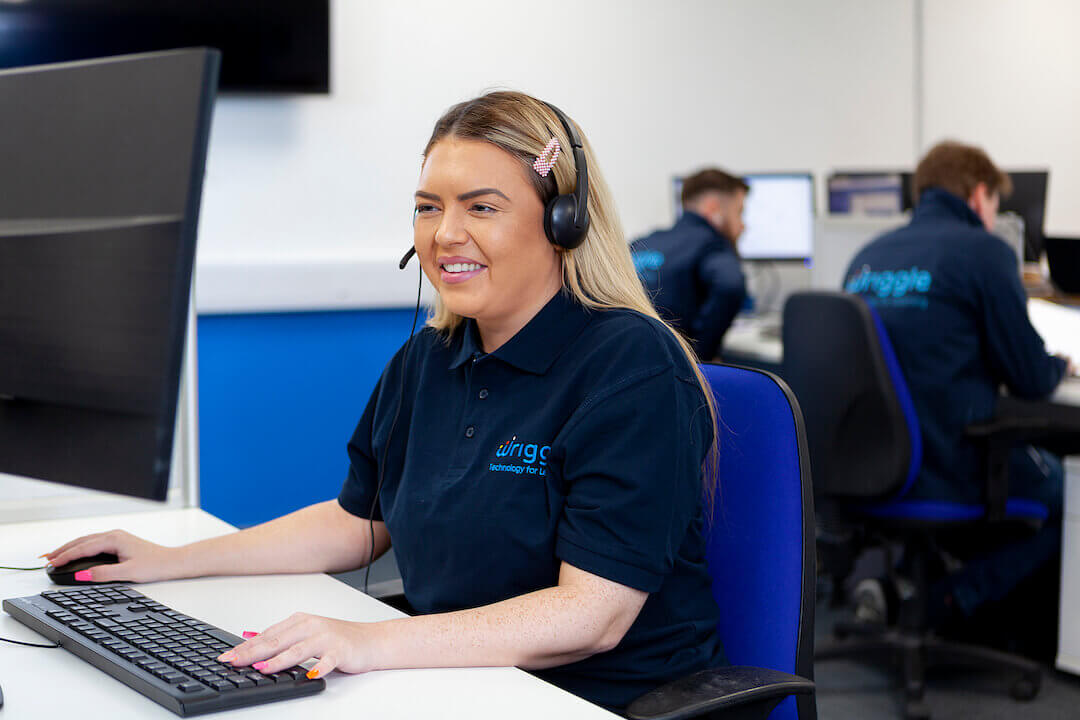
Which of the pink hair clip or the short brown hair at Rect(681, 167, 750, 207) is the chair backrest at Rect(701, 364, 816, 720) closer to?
the pink hair clip

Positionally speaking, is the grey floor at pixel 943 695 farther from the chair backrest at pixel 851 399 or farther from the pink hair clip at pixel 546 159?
the pink hair clip at pixel 546 159

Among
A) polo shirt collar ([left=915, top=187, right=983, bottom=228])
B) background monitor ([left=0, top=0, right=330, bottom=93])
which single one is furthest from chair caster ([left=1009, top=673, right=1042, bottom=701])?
background monitor ([left=0, top=0, right=330, bottom=93])

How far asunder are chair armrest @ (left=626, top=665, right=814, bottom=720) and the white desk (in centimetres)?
10

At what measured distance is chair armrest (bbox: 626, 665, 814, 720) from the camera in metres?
1.02

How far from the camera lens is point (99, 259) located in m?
0.88

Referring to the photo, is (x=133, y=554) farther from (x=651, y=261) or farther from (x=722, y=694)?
(x=651, y=261)

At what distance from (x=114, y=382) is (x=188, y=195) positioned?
0.53 ft

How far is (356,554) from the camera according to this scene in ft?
4.59

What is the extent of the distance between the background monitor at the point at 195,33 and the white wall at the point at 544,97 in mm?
110

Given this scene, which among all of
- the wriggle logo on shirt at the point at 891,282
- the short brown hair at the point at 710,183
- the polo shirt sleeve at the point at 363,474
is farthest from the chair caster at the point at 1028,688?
the short brown hair at the point at 710,183

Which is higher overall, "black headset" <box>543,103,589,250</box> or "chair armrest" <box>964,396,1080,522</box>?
"black headset" <box>543,103,589,250</box>

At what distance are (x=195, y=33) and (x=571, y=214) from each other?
2.65m

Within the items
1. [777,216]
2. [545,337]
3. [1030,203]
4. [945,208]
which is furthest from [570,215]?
[1030,203]

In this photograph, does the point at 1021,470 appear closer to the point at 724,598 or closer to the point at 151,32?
the point at 724,598
